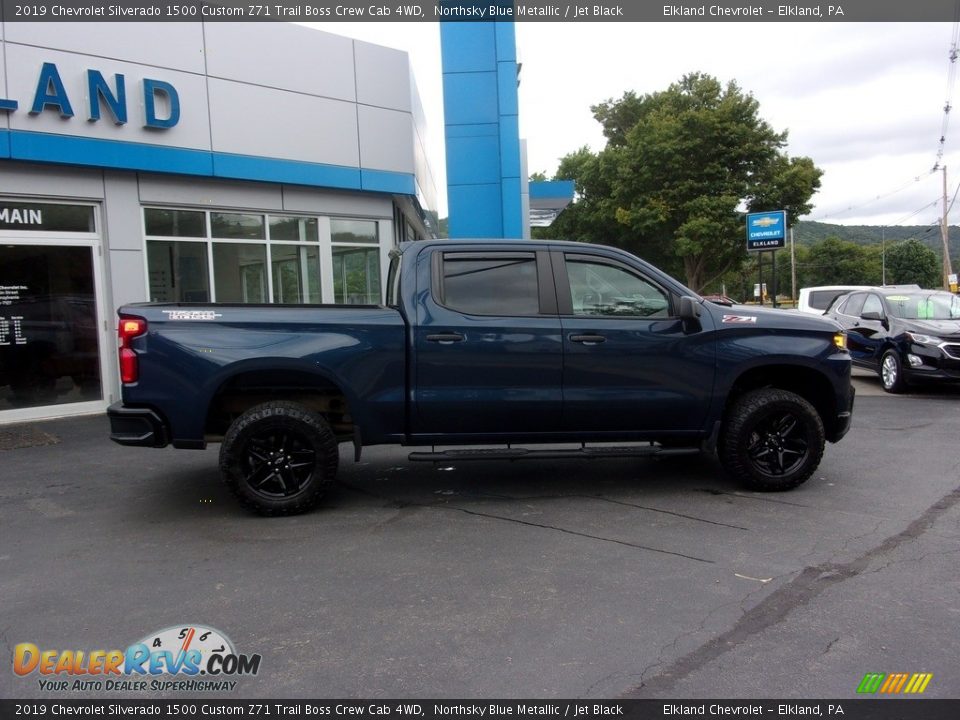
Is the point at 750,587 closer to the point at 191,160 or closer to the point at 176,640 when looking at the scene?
the point at 176,640

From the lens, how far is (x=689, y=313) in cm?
553

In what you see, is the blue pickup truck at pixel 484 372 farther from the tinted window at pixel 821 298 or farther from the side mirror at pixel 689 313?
the tinted window at pixel 821 298

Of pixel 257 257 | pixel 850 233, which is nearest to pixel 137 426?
pixel 257 257

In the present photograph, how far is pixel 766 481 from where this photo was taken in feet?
19.2

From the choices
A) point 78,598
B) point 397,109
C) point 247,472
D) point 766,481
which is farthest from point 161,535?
point 397,109

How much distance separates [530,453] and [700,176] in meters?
28.5

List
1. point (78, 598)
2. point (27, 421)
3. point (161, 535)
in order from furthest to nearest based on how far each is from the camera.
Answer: point (27, 421) → point (161, 535) → point (78, 598)

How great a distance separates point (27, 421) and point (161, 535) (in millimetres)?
6258

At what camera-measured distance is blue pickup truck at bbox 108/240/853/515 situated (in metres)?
5.21

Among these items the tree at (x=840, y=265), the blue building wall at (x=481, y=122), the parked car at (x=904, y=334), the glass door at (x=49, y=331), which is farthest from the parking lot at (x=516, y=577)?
the tree at (x=840, y=265)

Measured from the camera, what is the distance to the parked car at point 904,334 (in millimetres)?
10625

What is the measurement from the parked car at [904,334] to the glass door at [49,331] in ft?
38.7

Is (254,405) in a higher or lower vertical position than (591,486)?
higher
